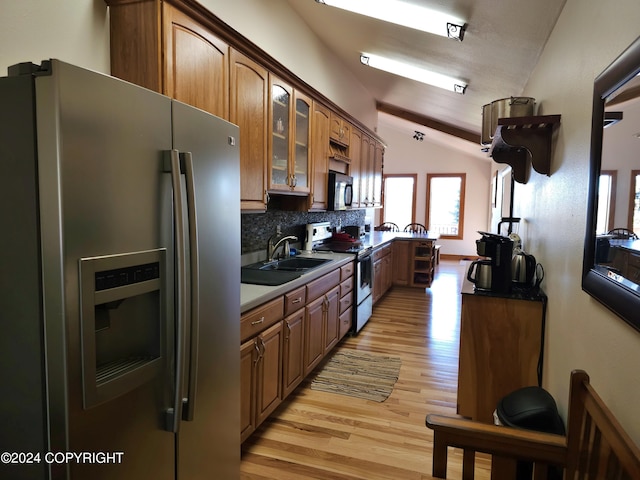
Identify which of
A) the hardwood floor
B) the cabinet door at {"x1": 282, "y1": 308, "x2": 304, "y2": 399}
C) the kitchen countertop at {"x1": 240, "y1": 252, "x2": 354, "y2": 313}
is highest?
the kitchen countertop at {"x1": 240, "y1": 252, "x2": 354, "y2": 313}

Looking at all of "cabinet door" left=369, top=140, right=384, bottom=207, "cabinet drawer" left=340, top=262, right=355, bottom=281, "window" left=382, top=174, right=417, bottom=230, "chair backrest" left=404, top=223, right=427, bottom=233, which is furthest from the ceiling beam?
"cabinet drawer" left=340, top=262, right=355, bottom=281

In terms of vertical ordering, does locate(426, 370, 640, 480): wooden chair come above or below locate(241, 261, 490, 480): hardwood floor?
above

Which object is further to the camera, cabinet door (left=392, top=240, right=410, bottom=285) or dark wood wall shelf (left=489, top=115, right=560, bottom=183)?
cabinet door (left=392, top=240, right=410, bottom=285)

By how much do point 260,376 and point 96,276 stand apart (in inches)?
55.2

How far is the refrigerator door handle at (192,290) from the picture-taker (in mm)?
1236

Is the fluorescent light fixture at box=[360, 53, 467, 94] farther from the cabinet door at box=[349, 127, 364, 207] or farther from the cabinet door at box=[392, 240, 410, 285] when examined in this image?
the cabinet door at box=[392, 240, 410, 285]

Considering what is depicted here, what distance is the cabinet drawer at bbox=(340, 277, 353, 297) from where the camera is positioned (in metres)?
3.61

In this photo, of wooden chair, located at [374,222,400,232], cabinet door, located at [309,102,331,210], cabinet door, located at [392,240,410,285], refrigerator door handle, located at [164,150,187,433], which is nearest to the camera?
refrigerator door handle, located at [164,150,187,433]

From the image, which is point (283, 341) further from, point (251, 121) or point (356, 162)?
point (356, 162)

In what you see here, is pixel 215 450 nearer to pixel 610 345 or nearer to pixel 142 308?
pixel 142 308

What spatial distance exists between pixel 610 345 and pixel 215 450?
4.74ft

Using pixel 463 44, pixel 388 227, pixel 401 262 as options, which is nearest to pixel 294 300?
pixel 463 44

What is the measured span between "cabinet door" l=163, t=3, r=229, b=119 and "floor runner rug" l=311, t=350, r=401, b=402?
6.85 ft

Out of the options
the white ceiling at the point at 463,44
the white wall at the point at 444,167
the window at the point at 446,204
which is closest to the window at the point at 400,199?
the white wall at the point at 444,167
